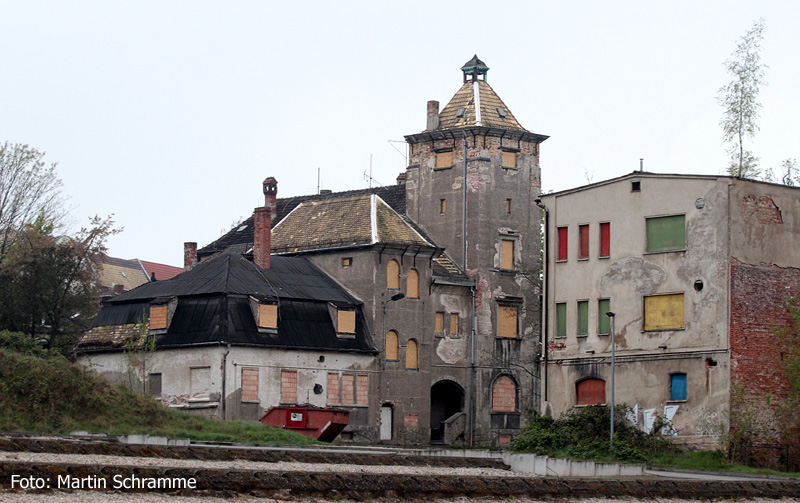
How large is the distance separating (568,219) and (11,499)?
34729 millimetres

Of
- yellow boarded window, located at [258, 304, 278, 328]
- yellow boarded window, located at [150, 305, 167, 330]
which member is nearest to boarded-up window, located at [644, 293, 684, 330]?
yellow boarded window, located at [258, 304, 278, 328]

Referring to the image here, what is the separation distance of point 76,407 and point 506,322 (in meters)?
28.9

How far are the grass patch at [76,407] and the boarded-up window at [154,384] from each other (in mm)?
11879

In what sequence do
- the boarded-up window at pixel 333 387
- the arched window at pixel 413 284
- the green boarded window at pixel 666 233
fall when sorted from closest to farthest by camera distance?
the green boarded window at pixel 666 233 < the boarded-up window at pixel 333 387 < the arched window at pixel 413 284

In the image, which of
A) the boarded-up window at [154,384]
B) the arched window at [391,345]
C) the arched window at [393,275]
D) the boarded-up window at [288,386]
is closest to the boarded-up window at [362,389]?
the arched window at [391,345]

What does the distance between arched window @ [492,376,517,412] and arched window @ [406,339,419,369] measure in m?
4.79

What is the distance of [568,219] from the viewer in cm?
5347

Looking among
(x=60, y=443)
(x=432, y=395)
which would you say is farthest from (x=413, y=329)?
(x=60, y=443)

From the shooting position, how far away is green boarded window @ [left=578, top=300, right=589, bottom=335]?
52.4 m

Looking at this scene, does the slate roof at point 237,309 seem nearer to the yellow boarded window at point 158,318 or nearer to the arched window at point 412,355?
the yellow boarded window at point 158,318

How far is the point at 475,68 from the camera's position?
7400 cm

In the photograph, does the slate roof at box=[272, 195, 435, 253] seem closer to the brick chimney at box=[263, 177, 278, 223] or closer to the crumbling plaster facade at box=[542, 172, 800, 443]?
the brick chimney at box=[263, 177, 278, 223]

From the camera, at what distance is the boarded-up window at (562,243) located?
176ft

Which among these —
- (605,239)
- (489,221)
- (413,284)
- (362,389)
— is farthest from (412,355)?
(605,239)
